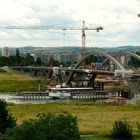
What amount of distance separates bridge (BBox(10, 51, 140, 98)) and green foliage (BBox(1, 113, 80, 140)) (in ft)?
226

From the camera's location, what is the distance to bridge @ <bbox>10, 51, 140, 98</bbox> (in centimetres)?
9829

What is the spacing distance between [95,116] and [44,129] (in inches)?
1293

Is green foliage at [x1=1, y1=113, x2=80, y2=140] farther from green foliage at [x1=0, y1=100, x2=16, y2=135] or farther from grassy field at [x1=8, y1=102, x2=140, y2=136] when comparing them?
grassy field at [x1=8, y1=102, x2=140, y2=136]

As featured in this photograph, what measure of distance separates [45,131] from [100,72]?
3411 inches

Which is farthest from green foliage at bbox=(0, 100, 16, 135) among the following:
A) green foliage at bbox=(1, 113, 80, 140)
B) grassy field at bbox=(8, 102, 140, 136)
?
grassy field at bbox=(8, 102, 140, 136)

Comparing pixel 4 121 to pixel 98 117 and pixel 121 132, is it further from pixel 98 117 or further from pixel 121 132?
pixel 98 117

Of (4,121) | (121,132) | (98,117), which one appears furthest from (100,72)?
(4,121)

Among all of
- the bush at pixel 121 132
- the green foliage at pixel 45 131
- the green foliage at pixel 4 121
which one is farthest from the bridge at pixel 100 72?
the green foliage at pixel 45 131

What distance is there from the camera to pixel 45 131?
Answer: 25.6 metres

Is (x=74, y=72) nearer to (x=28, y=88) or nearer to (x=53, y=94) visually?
(x=28, y=88)

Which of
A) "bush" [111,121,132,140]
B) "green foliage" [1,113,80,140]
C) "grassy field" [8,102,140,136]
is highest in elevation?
"green foliage" [1,113,80,140]

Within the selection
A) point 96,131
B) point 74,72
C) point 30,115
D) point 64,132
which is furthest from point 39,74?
point 64,132

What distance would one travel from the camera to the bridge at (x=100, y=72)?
9829 centimetres

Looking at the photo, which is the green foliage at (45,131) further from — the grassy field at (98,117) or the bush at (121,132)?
the grassy field at (98,117)
